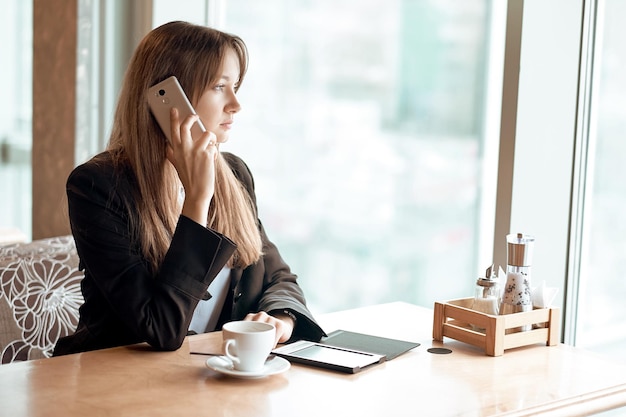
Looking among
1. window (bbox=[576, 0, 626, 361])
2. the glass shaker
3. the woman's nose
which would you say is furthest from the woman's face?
window (bbox=[576, 0, 626, 361])

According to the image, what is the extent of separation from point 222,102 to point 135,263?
402 millimetres

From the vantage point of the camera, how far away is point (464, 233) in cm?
523

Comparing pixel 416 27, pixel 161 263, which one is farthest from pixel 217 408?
pixel 416 27

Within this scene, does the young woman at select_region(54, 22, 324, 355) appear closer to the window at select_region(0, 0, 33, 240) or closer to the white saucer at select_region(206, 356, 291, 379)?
the white saucer at select_region(206, 356, 291, 379)

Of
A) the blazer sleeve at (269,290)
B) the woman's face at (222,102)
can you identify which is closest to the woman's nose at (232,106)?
the woman's face at (222,102)

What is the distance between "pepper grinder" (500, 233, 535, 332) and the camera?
1542 millimetres

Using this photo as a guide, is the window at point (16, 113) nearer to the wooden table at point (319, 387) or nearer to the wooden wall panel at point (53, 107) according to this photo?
the wooden wall panel at point (53, 107)

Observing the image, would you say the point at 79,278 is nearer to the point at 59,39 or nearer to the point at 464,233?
the point at 59,39

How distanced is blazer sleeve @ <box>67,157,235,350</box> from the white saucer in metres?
0.14

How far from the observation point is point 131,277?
4.84 ft

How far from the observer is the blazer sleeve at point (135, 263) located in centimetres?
144

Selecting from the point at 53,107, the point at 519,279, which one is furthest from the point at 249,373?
the point at 53,107

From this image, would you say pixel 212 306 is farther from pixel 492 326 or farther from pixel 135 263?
pixel 492 326

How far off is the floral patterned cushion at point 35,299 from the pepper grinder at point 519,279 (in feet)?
3.76
